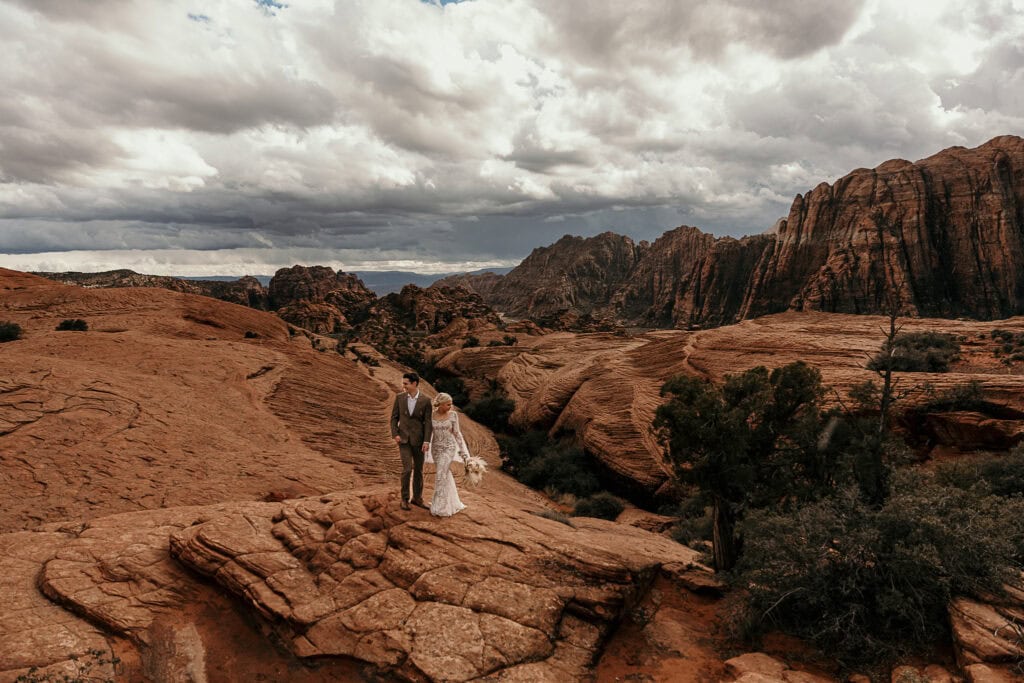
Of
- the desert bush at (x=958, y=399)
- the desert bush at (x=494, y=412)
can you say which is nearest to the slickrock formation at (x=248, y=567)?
the desert bush at (x=958, y=399)

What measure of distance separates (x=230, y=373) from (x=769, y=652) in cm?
2037

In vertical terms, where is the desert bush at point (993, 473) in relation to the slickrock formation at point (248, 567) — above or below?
above

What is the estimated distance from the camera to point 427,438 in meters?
9.13

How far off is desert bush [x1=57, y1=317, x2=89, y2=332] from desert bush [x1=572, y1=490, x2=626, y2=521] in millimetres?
23508

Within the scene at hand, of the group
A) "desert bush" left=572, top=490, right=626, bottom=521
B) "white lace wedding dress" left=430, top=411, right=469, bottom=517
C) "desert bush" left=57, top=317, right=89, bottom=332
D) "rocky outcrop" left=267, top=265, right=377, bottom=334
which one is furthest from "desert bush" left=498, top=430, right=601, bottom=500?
"rocky outcrop" left=267, top=265, right=377, bottom=334

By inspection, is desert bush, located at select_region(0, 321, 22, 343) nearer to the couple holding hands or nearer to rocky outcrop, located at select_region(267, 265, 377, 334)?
the couple holding hands

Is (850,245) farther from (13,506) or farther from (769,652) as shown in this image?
(13,506)

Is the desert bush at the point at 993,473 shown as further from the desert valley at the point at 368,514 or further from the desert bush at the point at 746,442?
the desert bush at the point at 746,442

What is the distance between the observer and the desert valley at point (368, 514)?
22.8 feet

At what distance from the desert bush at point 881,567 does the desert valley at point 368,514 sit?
189 mm

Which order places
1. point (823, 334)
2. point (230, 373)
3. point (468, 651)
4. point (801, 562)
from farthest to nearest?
point (823, 334) < point (230, 373) < point (801, 562) < point (468, 651)

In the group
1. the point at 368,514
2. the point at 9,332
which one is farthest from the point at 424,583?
the point at 9,332

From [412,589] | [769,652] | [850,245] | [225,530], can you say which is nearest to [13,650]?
[225,530]

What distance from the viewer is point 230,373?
67.1 feet
